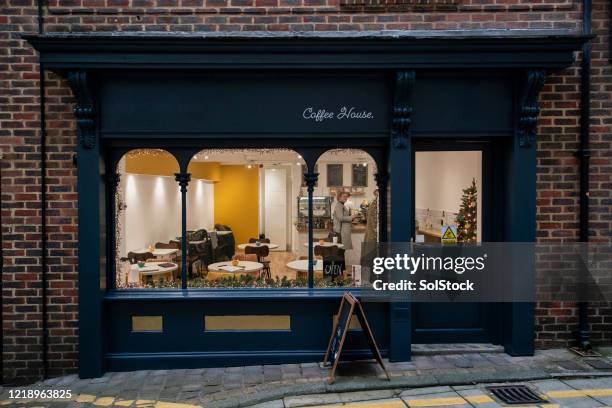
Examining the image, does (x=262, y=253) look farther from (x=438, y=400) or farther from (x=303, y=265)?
(x=438, y=400)

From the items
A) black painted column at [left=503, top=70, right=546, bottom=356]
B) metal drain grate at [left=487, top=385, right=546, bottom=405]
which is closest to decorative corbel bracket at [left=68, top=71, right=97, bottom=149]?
black painted column at [left=503, top=70, right=546, bottom=356]

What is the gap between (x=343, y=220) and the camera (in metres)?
6.51

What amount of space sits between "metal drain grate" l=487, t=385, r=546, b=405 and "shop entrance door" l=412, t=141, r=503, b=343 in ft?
4.09

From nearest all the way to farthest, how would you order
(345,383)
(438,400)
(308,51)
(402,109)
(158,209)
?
(438,400), (345,383), (308,51), (402,109), (158,209)

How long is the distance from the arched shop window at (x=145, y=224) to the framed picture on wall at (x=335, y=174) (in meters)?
2.06

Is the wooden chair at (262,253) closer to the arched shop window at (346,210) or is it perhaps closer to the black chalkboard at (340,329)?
the arched shop window at (346,210)

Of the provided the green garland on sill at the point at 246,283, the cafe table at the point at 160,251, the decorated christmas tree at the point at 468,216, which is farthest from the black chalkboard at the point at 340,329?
the cafe table at the point at 160,251

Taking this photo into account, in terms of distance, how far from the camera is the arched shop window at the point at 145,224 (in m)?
6.28

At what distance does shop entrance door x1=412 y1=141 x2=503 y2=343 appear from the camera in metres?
6.47

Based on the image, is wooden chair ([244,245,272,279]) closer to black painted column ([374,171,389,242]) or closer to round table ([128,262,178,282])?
round table ([128,262,178,282])

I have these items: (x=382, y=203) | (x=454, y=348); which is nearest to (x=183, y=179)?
(x=382, y=203)

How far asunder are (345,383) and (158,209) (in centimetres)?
400

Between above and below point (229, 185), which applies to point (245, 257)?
below

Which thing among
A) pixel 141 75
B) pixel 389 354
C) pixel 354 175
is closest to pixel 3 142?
pixel 141 75
